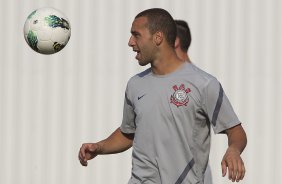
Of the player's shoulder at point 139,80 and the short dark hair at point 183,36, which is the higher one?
the short dark hair at point 183,36

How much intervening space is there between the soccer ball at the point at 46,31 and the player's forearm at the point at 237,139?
2295mm

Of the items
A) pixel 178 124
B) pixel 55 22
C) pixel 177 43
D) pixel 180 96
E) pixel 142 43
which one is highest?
pixel 55 22

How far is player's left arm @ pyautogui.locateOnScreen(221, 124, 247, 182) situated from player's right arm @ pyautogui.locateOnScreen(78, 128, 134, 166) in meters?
1.10

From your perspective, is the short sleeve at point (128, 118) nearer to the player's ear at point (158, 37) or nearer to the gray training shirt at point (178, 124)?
the gray training shirt at point (178, 124)

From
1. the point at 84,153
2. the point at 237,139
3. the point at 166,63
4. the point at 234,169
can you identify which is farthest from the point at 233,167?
the point at 84,153

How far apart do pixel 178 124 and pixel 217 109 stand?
0.29 meters

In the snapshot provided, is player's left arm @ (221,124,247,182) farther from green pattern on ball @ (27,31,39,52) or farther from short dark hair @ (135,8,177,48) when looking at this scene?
green pattern on ball @ (27,31,39,52)

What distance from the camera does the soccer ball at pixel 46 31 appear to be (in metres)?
7.46

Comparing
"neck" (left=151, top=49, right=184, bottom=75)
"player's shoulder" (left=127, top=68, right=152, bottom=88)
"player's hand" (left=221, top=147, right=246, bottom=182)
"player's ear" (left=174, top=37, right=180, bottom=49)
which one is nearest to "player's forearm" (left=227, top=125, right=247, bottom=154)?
"player's hand" (left=221, top=147, right=246, bottom=182)

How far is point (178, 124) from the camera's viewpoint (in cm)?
582

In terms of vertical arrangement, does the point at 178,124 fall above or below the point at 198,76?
below

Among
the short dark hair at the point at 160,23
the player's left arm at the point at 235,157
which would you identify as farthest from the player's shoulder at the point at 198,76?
the player's left arm at the point at 235,157

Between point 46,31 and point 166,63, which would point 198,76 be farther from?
point 46,31

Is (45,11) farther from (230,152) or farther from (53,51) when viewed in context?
(230,152)
